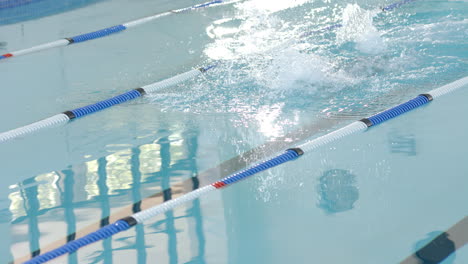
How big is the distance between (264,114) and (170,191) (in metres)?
1.01

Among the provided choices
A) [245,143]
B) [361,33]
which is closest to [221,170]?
[245,143]

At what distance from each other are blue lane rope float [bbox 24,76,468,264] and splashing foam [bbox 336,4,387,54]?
32.8 inches

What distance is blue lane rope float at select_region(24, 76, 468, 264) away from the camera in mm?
2479

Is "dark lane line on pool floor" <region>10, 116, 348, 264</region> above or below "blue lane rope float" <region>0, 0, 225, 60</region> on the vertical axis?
below

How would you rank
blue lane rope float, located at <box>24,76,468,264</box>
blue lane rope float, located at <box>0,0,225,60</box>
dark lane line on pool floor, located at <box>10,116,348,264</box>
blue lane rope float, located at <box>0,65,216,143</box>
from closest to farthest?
blue lane rope float, located at <box>24,76,468,264</box>, dark lane line on pool floor, located at <box>10,116,348,264</box>, blue lane rope float, located at <box>0,65,216,143</box>, blue lane rope float, located at <box>0,0,225,60</box>

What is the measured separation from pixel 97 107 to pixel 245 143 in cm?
105

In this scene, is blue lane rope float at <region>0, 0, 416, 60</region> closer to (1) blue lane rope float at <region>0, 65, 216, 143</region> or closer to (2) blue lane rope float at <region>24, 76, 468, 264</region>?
(1) blue lane rope float at <region>0, 65, 216, 143</region>

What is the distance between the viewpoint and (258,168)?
309 cm

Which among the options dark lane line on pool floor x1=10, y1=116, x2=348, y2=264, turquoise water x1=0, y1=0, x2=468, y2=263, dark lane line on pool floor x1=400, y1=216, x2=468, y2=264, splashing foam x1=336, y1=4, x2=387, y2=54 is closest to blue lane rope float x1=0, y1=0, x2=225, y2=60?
turquoise water x1=0, y1=0, x2=468, y2=263

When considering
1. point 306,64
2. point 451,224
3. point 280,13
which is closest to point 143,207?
point 451,224

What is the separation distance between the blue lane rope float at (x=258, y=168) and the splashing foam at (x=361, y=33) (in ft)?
2.74

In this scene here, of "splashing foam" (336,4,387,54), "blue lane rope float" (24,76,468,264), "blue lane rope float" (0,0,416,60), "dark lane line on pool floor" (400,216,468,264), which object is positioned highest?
"blue lane rope float" (0,0,416,60)

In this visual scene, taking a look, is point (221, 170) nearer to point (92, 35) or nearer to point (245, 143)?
point (245, 143)

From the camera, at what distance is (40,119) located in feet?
12.6
